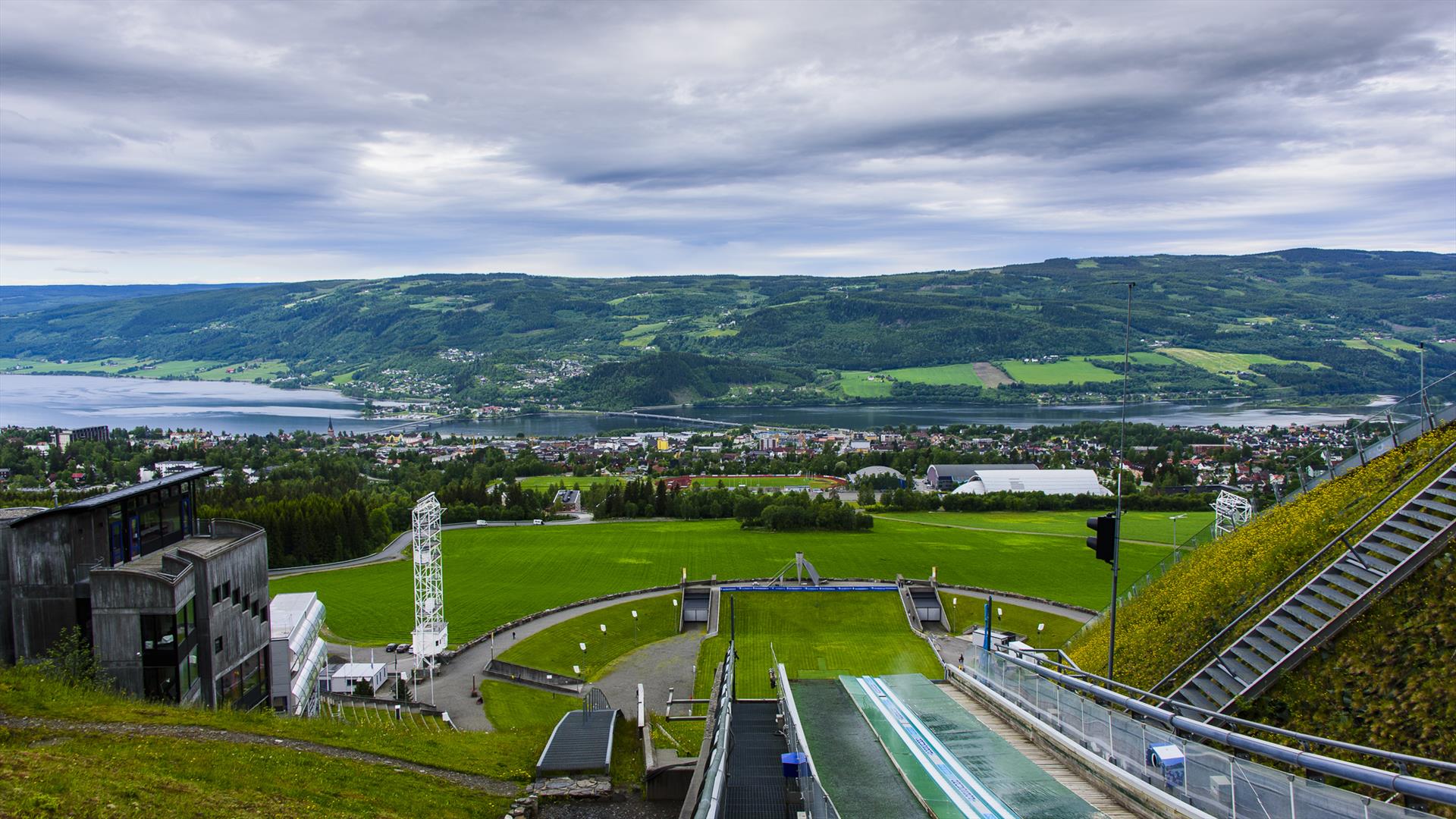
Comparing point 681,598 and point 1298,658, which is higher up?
point 1298,658

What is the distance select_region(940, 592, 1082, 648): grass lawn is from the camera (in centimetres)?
3000

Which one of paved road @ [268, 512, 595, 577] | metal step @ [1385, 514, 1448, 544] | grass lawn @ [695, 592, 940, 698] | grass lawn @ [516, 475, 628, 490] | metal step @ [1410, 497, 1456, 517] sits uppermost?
metal step @ [1410, 497, 1456, 517]

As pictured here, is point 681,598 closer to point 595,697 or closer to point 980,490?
point 595,697

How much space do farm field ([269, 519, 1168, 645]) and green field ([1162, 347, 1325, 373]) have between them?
141m

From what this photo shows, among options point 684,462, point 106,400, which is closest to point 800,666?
point 684,462

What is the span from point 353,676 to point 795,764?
20361 millimetres

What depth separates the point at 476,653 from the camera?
92.1 feet

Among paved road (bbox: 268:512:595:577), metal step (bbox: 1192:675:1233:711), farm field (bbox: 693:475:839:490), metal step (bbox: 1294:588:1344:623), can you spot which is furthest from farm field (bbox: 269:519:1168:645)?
metal step (bbox: 1294:588:1344:623)

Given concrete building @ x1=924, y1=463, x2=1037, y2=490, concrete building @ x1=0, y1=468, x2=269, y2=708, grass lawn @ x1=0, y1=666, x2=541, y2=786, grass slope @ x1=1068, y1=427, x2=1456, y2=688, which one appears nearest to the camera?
grass lawn @ x1=0, y1=666, x2=541, y2=786

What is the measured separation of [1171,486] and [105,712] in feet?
237

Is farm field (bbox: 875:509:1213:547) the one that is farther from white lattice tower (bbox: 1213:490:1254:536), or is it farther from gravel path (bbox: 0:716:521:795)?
gravel path (bbox: 0:716:521:795)

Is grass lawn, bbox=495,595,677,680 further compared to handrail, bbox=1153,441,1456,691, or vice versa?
grass lawn, bbox=495,595,677,680

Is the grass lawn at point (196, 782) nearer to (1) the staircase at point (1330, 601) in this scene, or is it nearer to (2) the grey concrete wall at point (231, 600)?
(2) the grey concrete wall at point (231, 600)

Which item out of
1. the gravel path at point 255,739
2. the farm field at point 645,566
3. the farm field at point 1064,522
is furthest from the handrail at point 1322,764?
the farm field at point 1064,522
